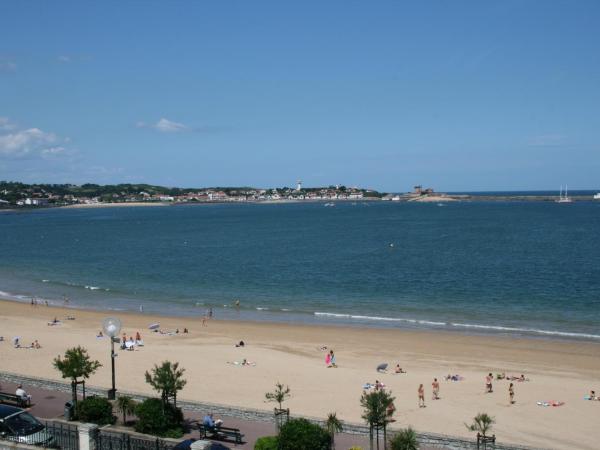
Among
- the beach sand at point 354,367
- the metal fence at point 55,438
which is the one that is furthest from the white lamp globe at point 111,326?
the beach sand at point 354,367

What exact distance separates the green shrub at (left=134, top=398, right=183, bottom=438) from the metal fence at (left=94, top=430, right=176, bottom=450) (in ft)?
8.51

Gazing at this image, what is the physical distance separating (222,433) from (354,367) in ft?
43.8

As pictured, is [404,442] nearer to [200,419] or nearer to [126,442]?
[126,442]

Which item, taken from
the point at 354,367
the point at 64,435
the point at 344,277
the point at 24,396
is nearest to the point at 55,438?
the point at 64,435

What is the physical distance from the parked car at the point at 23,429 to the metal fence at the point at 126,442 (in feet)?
4.33

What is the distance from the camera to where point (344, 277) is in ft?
193

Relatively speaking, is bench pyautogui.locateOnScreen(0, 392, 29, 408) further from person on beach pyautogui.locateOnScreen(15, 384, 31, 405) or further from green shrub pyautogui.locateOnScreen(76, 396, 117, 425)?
green shrub pyautogui.locateOnScreen(76, 396, 117, 425)

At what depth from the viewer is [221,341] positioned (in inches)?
1344

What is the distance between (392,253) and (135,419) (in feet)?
205

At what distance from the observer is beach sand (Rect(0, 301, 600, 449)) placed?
20500 millimetres

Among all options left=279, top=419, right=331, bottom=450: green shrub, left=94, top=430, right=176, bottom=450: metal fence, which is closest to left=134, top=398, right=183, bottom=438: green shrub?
left=94, top=430, right=176, bottom=450: metal fence

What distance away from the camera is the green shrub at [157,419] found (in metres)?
15.0

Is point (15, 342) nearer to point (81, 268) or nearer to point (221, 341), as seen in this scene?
point (221, 341)

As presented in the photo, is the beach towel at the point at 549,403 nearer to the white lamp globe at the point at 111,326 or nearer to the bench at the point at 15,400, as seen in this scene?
the white lamp globe at the point at 111,326
